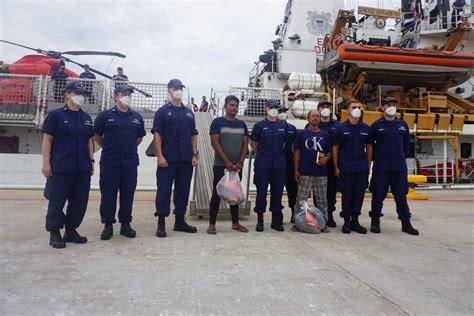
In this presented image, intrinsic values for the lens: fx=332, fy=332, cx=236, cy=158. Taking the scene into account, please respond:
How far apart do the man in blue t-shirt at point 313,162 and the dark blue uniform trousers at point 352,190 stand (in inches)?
8.6

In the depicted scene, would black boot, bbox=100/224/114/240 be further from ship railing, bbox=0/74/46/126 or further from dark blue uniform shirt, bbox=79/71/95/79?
dark blue uniform shirt, bbox=79/71/95/79

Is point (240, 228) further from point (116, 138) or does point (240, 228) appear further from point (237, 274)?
point (116, 138)

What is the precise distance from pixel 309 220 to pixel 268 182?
0.66m

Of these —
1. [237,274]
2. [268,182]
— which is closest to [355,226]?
[268,182]

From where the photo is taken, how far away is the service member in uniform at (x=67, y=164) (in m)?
3.13

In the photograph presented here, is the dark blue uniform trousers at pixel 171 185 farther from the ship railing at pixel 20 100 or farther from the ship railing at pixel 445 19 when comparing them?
the ship railing at pixel 445 19

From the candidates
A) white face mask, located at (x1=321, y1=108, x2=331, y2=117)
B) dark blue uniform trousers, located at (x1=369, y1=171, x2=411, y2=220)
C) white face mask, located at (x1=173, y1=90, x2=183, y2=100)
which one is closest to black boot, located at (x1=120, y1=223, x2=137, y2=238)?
white face mask, located at (x1=173, y1=90, x2=183, y2=100)

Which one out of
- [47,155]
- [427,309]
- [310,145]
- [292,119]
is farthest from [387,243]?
[292,119]

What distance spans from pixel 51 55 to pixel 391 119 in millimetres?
10198

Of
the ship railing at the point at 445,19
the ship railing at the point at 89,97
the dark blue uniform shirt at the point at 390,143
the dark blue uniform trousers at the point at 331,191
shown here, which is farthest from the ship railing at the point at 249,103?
the ship railing at the point at 445,19

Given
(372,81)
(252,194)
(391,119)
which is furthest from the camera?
(372,81)

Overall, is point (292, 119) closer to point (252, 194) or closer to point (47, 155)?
point (252, 194)

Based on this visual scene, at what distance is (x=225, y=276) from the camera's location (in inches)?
92.0

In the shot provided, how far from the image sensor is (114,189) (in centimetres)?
352
